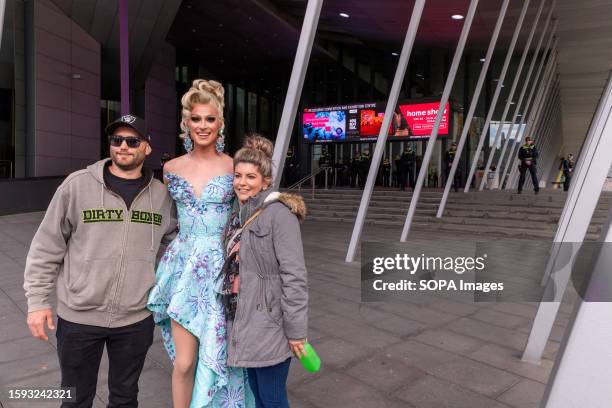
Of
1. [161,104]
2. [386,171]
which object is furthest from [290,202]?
[161,104]

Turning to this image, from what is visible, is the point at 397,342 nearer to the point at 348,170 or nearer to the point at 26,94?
the point at 26,94

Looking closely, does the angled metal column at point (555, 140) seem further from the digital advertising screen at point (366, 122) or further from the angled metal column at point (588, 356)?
the angled metal column at point (588, 356)

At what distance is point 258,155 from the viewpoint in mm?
2059

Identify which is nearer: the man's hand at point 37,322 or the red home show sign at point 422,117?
the man's hand at point 37,322

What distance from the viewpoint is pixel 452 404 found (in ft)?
9.14

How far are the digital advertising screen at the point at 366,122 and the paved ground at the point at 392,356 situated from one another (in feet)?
46.6

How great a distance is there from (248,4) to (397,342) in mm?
15538

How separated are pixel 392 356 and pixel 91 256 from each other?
7.93ft

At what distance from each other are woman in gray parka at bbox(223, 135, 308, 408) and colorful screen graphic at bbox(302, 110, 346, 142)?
19.3 metres

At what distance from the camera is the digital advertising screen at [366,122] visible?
1861cm

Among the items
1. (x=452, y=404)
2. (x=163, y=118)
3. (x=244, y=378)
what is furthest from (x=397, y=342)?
(x=163, y=118)

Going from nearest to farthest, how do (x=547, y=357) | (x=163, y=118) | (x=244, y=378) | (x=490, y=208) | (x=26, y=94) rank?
(x=244, y=378) → (x=547, y=357) → (x=490, y=208) → (x=26, y=94) → (x=163, y=118)

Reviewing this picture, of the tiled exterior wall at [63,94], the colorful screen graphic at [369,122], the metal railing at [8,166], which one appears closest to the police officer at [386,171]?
the colorful screen graphic at [369,122]

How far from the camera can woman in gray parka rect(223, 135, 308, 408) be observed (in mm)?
1876
